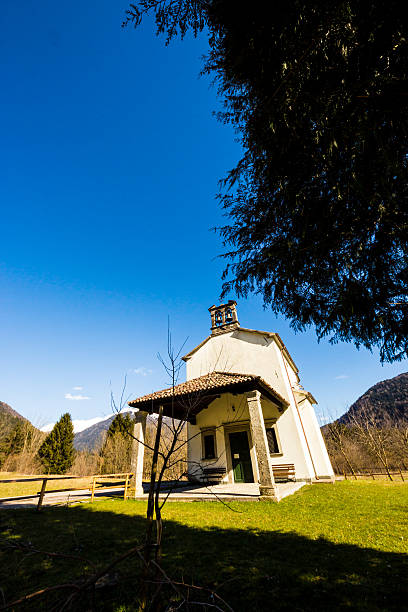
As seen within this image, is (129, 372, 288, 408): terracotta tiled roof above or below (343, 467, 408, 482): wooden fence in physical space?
above

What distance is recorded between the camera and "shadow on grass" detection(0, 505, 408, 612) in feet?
8.66

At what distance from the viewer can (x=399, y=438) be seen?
2953 cm

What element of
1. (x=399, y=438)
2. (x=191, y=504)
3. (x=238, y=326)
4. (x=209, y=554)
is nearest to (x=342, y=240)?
(x=209, y=554)

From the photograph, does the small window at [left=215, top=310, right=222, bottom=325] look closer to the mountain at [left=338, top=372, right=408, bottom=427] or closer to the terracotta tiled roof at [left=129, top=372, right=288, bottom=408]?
the terracotta tiled roof at [left=129, top=372, right=288, bottom=408]

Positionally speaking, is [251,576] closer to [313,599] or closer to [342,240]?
[313,599]

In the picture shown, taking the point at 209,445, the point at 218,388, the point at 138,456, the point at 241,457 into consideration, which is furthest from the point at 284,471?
the point at 138,456

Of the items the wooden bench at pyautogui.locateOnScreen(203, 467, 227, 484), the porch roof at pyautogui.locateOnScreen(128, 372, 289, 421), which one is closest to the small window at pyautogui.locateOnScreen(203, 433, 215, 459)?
the wooden bench at pyautogui.locateOnScreen(203, 467, 227, 484)

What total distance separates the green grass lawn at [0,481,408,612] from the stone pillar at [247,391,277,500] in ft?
1.39

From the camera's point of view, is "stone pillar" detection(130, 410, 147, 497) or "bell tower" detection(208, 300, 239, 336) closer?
"stone pillar" detection(130, 410, 147, 497)

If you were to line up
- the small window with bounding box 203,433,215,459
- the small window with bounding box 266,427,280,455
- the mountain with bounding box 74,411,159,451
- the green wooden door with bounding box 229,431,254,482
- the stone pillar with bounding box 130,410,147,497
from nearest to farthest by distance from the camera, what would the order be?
the mountain with bounding box 74,411,159,451, the stone pillar with bounding box 130,410,147,497, the green wooden door with bounding box 229,431,254,482, the small window with bounding box 266,427,280,455, the small window with bounding box 203,433,215,459

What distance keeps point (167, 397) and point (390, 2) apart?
32.0ft

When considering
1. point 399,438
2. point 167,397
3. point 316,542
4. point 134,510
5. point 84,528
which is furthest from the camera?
point 399,438

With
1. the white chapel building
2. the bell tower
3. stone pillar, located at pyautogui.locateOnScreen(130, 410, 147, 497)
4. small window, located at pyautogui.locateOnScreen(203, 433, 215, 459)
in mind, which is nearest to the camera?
stone pillar, located at pyautogui.locateOnScreen(130, 410, 147, 497)

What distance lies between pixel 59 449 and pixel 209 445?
82.9 ft
